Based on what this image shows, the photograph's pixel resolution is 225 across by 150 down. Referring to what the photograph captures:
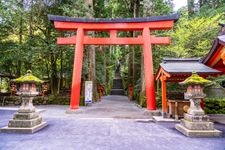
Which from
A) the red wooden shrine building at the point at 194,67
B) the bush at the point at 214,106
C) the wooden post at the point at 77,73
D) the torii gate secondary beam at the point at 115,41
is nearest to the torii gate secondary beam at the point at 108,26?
the wooden post at the point at 77,73

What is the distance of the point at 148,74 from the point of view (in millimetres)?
13062

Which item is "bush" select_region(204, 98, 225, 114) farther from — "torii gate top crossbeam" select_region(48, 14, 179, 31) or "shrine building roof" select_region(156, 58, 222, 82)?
"torii gate top crossbeam" select_region(48, 14, 179, 31)

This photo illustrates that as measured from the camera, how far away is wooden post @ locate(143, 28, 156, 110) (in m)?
12.7

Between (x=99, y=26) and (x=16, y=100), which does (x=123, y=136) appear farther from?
(x=16, y=100)

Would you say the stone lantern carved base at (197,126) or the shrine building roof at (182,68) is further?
the shrine building roof at (182,68)

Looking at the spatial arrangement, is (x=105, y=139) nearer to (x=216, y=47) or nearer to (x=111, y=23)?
(x=216, y=47)

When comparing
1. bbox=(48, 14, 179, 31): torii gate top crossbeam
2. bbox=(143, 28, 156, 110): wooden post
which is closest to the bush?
bbox=(143, 28, 156, 110): wooden post

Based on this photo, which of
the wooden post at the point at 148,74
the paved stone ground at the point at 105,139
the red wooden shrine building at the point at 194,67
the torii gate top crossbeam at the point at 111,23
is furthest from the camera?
the torii gate top crossbeam at the point at 111,23

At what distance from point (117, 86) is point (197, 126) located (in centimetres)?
3071

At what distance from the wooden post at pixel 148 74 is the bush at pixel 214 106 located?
2967 millimetres

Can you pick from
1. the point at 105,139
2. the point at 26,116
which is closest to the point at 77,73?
the point at 26,116

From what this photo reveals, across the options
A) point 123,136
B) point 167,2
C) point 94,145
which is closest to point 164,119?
point 123,136

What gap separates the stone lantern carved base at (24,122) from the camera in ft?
26.4

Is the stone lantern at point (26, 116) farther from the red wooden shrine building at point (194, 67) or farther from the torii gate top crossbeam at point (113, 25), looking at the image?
the red wooden shrine building at point (194, 67)
